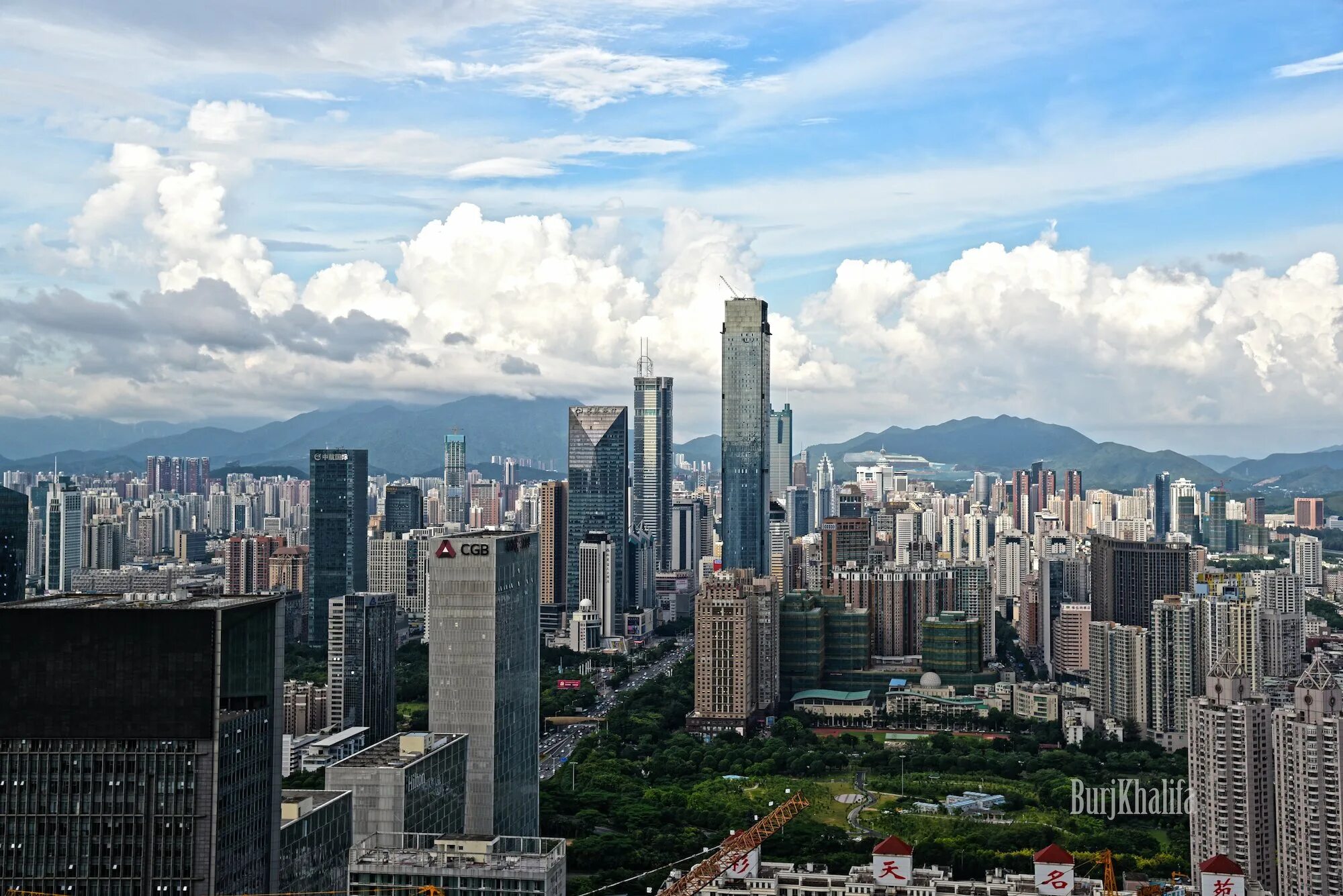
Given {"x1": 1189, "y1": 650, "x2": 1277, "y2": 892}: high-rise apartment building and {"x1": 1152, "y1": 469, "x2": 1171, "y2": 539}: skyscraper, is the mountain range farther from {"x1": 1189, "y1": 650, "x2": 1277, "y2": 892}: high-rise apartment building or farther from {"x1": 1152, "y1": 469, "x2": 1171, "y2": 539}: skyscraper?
{"x1": 1189, "y1": 650, "x2": 1277, "y2": 892}: high-rise apartment building

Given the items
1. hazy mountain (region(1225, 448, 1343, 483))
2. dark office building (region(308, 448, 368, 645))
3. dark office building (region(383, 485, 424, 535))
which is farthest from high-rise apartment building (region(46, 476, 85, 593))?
hazy mountain (region(1225, 448, 1343, 483))

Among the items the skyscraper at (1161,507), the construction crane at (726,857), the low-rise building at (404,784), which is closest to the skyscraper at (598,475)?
the skyscraper at (1161,507)

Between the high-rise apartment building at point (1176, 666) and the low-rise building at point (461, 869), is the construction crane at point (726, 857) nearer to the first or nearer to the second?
the low-rise building at point (461, 869)

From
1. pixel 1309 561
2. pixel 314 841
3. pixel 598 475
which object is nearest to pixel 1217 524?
pixel 1309 561

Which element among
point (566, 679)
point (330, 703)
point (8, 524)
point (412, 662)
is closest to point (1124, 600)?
point (566, 679)

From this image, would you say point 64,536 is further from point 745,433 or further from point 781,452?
point 781,452

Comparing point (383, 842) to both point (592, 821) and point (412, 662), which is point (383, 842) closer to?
point (592, 821)
